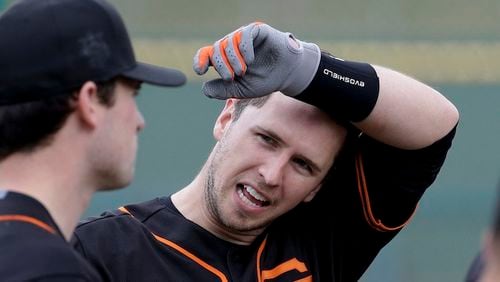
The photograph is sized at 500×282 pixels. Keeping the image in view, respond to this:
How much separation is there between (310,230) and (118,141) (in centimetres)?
115

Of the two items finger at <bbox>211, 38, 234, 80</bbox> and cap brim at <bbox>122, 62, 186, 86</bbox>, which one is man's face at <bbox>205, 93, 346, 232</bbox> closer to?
finger at <bbox>211, 38, 234, 80</bbox>

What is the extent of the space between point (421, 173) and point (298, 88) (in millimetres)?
527

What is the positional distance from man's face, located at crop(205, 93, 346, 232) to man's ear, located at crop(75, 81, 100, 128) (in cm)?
89

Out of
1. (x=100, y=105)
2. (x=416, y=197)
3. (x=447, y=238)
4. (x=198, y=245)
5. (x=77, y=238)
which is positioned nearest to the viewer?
(x=100, y=105)

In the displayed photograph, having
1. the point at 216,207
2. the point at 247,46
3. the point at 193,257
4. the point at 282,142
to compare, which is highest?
the point at 247,46

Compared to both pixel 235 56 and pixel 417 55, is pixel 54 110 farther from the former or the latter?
pixel 417 55

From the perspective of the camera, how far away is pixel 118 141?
210 centimetres

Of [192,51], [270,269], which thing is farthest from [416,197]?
[192,51]

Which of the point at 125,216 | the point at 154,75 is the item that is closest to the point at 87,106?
the point at 154,75

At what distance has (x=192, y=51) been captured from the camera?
945 centimetres

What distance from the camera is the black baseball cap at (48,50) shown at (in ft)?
6.65

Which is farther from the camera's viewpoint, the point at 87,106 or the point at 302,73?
the point at 302,73

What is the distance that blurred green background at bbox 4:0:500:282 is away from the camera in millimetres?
8422

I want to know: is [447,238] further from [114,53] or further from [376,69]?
[114,53]
